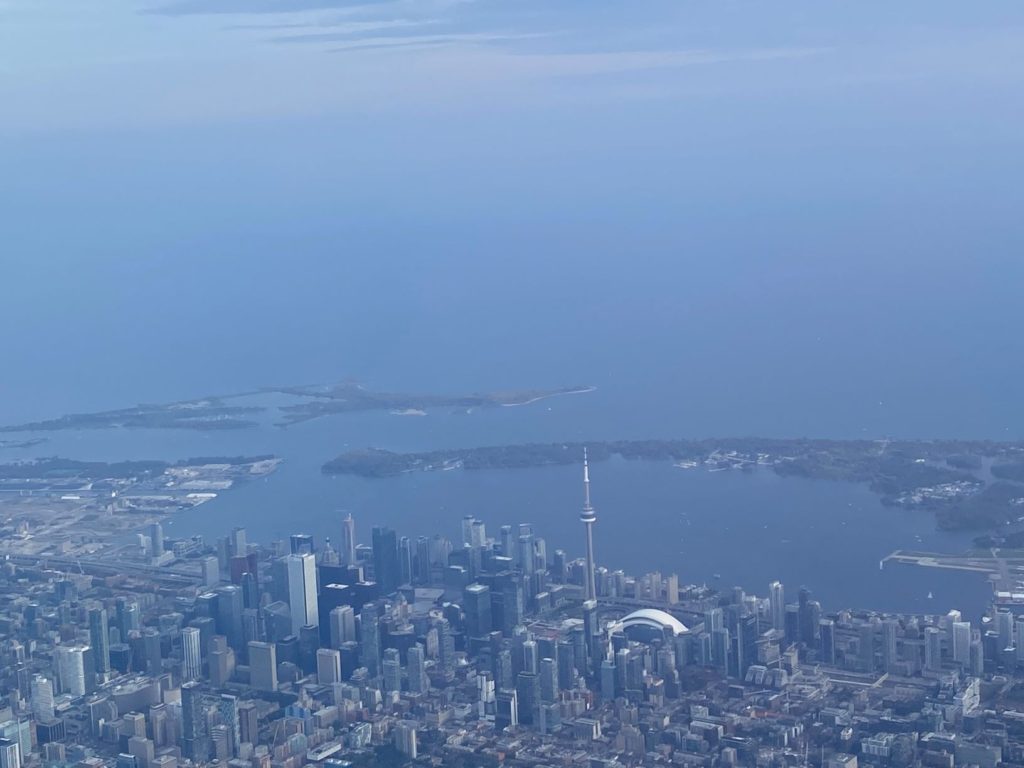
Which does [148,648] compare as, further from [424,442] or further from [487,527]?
[424,442]

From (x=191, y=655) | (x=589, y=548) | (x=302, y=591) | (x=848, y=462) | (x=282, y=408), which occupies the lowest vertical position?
(x=191, y=655)

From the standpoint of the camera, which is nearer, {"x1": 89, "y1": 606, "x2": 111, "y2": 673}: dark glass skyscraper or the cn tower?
{"x1": 89, "y1": 606, "x2": 111, "y2": 673}: dark glass skyscraper

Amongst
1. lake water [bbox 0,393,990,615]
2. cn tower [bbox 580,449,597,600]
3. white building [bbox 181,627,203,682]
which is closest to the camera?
white building [bbox 181,627,203,682]

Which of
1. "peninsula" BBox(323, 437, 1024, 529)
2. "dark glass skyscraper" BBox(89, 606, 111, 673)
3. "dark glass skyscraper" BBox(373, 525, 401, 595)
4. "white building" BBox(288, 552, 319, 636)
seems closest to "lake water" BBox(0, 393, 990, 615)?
"peninsula" BBox(323, 437, 1024, 529)

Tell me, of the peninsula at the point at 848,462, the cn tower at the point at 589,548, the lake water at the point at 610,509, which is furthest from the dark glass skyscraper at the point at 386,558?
the peninsula at the point at 848,462

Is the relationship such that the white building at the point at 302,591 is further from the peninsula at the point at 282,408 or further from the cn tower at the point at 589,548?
the peninsula at the point at 282,408

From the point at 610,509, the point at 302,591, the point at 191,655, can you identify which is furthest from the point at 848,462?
the point at 191,655

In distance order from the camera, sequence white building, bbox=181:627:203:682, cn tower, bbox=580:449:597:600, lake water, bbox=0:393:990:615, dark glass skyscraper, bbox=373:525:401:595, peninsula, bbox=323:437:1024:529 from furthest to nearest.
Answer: peninsula, bbox=323:437:1024:529
dark glass skyscraper, bbox=373:525:401:595
lake water, bbox=0:393:990:615
cn tower, bbox=580:449:597:600
white building, bbox=181:627:203:682

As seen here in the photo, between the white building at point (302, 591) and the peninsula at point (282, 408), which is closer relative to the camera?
the white building at point (302, 591)

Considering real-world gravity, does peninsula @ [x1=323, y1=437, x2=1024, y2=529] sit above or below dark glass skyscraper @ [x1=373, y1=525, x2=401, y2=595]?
above

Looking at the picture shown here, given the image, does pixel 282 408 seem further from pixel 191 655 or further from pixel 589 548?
pixel 191 655

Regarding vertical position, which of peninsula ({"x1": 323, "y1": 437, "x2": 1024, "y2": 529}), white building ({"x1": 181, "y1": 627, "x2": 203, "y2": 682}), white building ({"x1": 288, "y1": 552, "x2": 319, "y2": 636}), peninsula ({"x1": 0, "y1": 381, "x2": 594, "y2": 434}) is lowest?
white building ({"x1": 181, "y1": 627, "x2": 203, "y2": 682})

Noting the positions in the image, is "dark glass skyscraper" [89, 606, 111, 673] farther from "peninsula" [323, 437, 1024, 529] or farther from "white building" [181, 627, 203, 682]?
"peninsula" [323, 437, 1024, 529]
